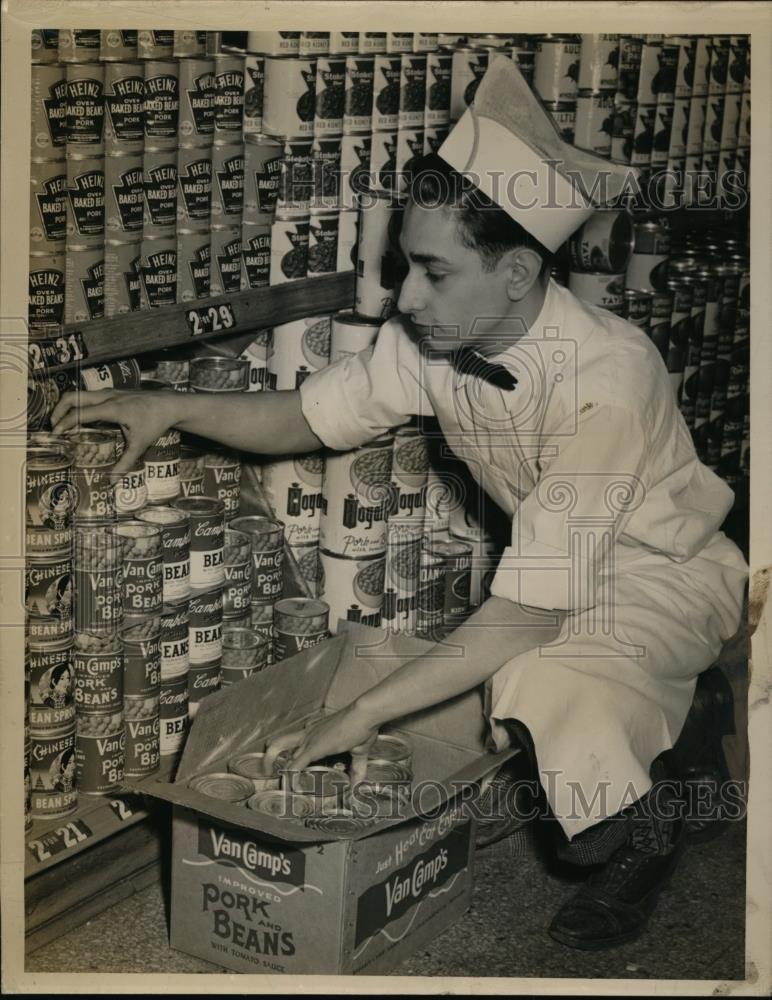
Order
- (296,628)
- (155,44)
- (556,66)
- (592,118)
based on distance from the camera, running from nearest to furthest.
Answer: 1. (155,44)
2. (296,628)
3. (556,66)
4. (592,118)

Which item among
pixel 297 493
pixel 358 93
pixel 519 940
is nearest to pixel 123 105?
pixel 358 93

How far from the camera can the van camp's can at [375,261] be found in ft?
8.31

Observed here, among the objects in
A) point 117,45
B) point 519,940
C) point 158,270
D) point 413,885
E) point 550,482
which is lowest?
point 519,940

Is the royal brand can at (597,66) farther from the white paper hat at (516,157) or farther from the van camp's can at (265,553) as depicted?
the van camp's can at (265,553)

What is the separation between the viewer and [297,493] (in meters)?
2.64

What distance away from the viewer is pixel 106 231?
2215mm

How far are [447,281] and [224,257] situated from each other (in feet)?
1.46

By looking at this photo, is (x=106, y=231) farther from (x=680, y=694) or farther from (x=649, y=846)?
(x=649, y=846)

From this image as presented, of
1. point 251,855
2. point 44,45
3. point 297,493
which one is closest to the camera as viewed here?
point 44,45

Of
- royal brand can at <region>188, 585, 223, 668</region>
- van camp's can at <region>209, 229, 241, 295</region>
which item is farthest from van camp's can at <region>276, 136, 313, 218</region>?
royal brand can at <region>188, 585, 223, 668</region>

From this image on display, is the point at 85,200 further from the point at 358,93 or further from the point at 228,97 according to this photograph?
the point at 358,93

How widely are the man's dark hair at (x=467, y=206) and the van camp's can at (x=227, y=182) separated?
14.2 inches

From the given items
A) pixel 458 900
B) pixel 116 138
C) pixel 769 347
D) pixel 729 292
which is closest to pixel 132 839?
pixel 458 900

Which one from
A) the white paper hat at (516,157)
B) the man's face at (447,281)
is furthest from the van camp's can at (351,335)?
the white paper hat at (516,157)
